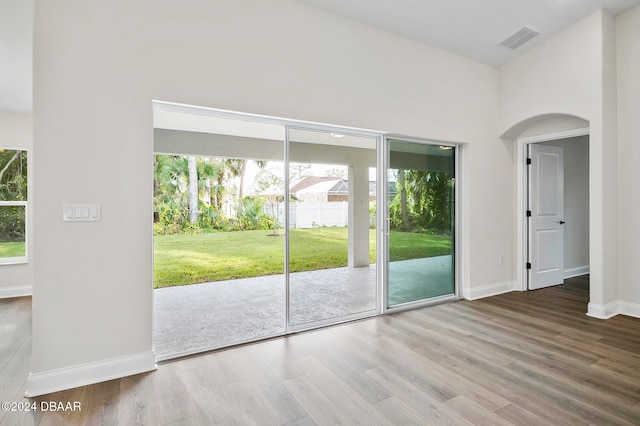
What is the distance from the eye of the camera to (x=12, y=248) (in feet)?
16.6

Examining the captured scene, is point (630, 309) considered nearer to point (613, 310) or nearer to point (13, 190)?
point (613, 310)

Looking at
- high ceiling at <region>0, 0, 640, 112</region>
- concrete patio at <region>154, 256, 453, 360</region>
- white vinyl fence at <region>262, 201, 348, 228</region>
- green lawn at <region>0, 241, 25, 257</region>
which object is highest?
high ceiling at <region>0, 0, 640, 112</region>

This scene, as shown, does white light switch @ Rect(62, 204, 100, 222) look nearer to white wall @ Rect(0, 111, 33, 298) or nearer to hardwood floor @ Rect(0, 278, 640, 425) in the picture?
hardwood floor @ Rect(0, 278, 640, 425)

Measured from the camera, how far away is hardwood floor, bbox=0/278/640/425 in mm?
2057

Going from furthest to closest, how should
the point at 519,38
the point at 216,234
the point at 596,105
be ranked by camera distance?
1. the point at 216,234
2. the point at 519,38
3. the point at 596,105

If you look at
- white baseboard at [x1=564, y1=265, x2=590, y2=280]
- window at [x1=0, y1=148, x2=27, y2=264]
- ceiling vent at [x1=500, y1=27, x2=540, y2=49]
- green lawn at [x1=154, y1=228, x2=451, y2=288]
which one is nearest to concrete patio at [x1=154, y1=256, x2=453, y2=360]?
green lawn at [x1=154, y1=228, x2=451, y2=288]

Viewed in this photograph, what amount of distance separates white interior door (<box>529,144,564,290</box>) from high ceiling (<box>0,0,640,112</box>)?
5.68 feet

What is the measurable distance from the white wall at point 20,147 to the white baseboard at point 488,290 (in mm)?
6259

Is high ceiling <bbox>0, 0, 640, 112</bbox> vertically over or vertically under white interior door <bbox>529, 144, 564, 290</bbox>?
over

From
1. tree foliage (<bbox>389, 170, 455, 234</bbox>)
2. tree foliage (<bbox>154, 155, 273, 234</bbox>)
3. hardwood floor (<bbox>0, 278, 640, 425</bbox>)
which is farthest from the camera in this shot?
tree foliage (<bbox>154, 155, 273, 234</bbox>)

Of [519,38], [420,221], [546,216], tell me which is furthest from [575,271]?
[519,38]

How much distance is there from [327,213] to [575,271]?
504 centimetres

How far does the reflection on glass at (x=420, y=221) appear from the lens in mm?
4156

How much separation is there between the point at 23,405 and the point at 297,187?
2.66 m
